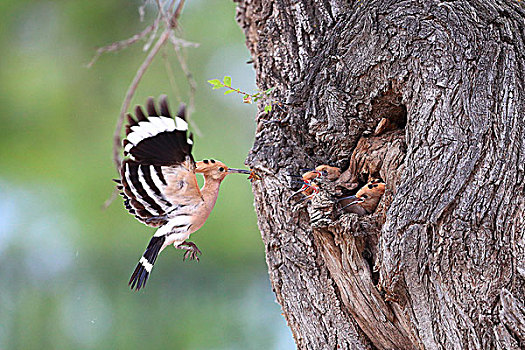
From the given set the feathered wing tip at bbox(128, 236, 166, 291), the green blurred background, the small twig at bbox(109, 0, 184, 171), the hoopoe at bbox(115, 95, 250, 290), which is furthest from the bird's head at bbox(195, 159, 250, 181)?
the green blurred background

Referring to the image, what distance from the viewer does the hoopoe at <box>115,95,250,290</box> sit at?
0.90 meters

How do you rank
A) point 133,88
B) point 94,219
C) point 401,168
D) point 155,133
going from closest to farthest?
point 155,133
point 401,168
point 133,88
point 94,219

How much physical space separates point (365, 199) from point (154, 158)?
0.41 m

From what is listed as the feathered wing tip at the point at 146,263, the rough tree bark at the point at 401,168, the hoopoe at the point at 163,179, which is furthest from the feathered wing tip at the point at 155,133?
the rough tree bark at the point at 401,168

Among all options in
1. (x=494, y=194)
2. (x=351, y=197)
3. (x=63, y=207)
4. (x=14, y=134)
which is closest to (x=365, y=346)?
(x=351, y=197)

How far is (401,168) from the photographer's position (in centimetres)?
102

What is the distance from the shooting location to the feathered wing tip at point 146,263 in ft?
3.24

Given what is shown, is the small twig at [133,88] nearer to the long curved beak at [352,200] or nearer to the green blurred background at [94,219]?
the long curved beak at [352,200]

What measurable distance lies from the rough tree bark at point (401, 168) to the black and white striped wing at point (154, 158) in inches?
10.6

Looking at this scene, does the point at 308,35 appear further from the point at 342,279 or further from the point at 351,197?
the point at 342,279

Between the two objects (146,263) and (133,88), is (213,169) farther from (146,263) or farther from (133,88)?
(133,88)

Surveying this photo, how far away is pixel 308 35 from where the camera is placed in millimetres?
1271

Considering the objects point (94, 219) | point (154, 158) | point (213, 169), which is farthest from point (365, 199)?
point (94, 219)

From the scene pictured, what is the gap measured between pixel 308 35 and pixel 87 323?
8.48 ft
